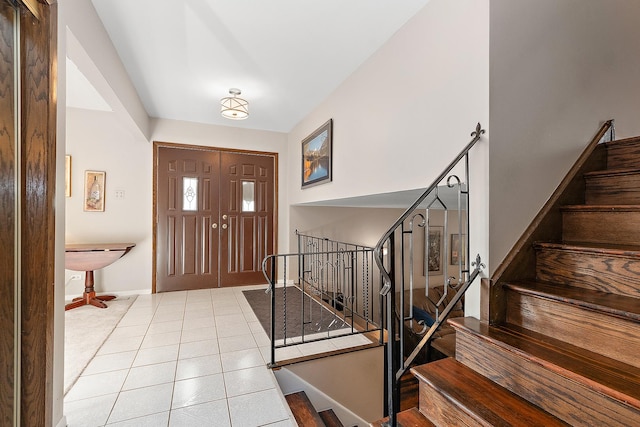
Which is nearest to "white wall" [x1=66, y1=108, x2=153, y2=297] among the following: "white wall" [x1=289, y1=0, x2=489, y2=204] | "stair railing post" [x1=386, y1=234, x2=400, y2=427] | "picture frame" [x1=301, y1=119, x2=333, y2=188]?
"picture frame" [x1=301, y1=119, x2=333, y2=188]

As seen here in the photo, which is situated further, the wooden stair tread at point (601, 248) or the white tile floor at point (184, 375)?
the white tile floor at point (184, 375)

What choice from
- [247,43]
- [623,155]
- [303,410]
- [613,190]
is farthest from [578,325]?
[247,43]

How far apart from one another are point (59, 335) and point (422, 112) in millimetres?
2403

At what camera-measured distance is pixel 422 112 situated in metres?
1.82

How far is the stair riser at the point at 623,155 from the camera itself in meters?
1.56

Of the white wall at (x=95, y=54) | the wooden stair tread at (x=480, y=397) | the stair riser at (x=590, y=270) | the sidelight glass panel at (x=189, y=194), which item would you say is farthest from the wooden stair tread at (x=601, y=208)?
the sidelight glass panel at (x=189, y=194)

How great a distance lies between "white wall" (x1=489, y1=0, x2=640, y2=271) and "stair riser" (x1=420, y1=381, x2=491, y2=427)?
660 mm

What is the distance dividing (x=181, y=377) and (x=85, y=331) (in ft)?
4.62

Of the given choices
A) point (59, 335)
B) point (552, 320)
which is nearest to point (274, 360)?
point (59, 335)

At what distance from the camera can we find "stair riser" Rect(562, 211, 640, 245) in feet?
4.33

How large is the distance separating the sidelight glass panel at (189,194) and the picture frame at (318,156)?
163cm

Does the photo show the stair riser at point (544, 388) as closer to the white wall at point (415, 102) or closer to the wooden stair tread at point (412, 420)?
the wooden stair tread at point (412, 420)

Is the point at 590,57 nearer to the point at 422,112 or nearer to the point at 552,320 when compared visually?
the point at 422,112

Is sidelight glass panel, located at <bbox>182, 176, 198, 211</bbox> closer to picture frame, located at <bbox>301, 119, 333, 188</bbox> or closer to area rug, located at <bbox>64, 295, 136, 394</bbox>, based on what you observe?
Answer: area rug, located at <bbox>64, 295, 136, 394</bbox>
